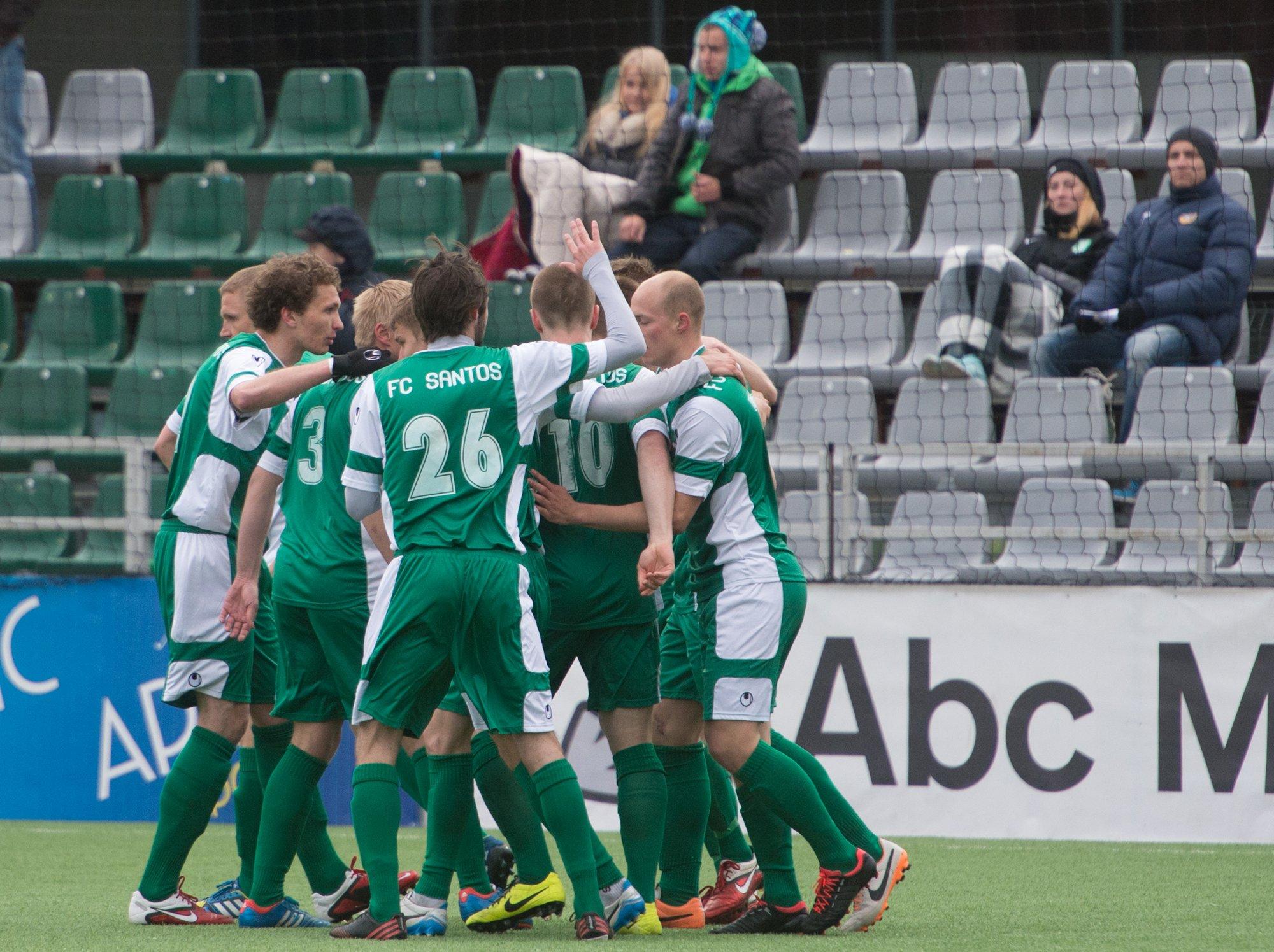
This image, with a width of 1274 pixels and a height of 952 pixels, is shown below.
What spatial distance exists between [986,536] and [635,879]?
3.11 metres

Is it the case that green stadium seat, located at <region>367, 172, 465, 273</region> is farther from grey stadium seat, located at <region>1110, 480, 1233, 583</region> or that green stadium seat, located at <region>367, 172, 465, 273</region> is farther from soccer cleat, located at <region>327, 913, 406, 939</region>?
soccer cleat, located at <region>327, 913, 406, 939</region>

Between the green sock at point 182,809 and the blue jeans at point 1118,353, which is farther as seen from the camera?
the blue jeans at point 1118,353

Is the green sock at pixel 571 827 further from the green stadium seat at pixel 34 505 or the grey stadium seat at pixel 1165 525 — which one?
the green stadium seat at pixel 34 505

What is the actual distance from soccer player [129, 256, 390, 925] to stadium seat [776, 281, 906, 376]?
4.33 metres

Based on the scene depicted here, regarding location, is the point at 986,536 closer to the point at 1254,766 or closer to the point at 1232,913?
the point at 1254,766

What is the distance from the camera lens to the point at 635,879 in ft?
14.5

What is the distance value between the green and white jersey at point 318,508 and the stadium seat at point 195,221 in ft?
18.6

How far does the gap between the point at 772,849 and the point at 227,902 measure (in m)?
1.53

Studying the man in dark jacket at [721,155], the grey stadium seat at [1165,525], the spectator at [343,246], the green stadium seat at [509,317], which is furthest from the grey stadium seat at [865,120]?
the spectator at [343,246]

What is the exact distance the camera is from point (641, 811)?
14.4 ft

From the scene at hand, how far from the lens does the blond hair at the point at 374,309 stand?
16.0 ft

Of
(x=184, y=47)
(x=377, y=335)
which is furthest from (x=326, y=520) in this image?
(x=184, y=47)

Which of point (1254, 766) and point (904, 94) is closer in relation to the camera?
point (1254, 766)

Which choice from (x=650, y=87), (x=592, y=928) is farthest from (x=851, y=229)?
(x=592, y=928)
